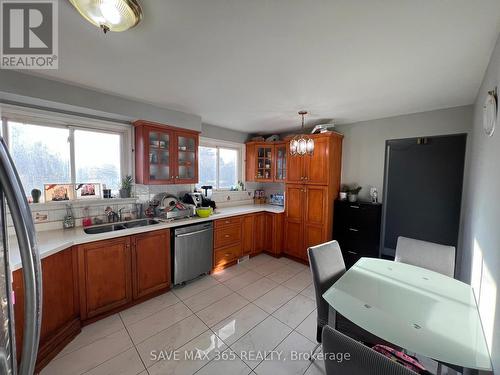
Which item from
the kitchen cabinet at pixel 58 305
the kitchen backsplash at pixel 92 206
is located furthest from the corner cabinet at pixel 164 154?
the kitchen cabinet at pixel 58 305

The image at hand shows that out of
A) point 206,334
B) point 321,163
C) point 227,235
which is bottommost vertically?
point 206,334

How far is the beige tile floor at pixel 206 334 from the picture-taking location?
1.63m

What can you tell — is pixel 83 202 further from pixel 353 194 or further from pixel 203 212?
pixel 353 194

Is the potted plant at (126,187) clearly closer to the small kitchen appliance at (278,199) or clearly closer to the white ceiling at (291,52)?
the white ceiling at (291,52)

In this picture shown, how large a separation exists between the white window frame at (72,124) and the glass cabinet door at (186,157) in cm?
61

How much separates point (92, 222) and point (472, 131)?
15.0 feet

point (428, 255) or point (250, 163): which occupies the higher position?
point (250, 163)

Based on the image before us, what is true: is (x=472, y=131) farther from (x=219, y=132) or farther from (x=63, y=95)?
(x=63, y=95)

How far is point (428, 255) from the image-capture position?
197 centimetres

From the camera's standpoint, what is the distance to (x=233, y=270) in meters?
3.23

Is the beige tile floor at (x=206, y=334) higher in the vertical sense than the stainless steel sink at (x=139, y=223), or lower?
lower

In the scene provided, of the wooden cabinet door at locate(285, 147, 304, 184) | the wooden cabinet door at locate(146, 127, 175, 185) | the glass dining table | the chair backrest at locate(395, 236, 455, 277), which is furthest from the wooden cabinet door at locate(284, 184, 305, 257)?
the wooden cabinet door at locate(146, 127, 175, 185)

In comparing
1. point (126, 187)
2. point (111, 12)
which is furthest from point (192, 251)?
point (111, 12)

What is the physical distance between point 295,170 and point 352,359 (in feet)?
9.93
